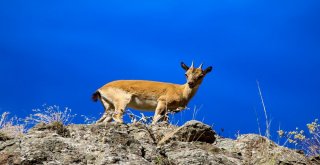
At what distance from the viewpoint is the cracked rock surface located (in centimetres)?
540

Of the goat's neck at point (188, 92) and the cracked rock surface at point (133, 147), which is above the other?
the goat's neck at point (188, 92)

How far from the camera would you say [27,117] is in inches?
376

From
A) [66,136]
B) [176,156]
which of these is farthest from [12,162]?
[176,156]

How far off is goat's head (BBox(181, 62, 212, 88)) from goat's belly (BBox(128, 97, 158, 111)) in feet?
4.45

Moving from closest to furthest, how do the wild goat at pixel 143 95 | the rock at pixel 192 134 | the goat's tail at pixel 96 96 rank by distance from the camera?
1. the rock at pixel 192 134
2. the wild goat at pixel 143 95
3. the goat's tail at pixel 96 96

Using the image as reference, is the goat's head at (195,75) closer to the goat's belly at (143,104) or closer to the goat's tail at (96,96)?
the goat's belly at (143,104)

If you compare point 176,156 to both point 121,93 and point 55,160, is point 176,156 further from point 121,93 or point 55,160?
point 121,93

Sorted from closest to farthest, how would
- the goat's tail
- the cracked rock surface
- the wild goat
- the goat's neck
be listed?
the cracked rock surface → the wild goat → the goat's tail → the goat's neck

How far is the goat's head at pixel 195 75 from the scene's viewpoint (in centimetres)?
1580

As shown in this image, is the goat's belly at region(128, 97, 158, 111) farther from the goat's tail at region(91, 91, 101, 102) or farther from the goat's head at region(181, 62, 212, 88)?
the goat's head at region(181, 62, 212, 88)

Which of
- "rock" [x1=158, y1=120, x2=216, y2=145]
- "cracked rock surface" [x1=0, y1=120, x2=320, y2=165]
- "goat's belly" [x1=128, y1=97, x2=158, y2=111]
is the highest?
"goat's belly" [x1=128, y1=97, x2=158, y2=111]

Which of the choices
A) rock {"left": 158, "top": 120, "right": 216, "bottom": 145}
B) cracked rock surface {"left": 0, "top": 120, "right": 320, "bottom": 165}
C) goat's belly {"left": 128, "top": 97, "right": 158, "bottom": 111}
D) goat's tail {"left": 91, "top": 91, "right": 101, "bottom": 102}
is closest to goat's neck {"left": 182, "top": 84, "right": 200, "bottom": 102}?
goat's belly {"left": 128, "top": 97, "right": 158, "bottom": 111}

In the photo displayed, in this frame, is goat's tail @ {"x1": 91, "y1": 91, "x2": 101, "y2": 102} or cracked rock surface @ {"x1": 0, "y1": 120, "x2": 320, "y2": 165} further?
goat's tail @ {"x1": 91, "y1": 91, "x2": 101, "y2": 102}

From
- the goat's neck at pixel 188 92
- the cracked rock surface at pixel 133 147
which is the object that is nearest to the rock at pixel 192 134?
the cracked rock surface at pixel 133 147
